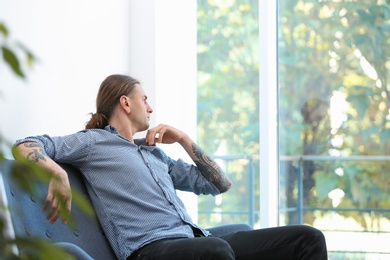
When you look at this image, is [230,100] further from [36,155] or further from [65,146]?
[36,155]

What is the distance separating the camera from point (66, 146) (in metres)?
2.52

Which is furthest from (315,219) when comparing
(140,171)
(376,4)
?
(140,171)

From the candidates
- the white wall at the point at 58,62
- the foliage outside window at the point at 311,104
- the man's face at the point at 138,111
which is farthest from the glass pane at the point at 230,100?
the man's face at the point at 138,111

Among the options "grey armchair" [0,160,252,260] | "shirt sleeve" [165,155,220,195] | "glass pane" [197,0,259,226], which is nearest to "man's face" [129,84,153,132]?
"shirt sleeve" [165,155,220,195]

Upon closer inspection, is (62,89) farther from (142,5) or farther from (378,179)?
(378,179)

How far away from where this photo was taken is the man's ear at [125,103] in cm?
284

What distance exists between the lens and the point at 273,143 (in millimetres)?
4293

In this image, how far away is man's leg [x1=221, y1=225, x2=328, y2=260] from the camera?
2545 mm

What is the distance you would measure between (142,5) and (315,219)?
1552 mm

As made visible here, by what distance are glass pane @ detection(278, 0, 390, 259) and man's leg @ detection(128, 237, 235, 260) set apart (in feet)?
6.35

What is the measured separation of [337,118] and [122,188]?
190 cm

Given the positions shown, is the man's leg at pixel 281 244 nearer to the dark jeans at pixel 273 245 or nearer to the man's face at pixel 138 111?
the dark jeans at pixel 273 245

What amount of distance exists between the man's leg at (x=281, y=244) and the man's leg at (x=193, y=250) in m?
0.31

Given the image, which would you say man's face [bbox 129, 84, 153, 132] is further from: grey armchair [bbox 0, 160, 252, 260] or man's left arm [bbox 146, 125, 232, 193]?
grey armchair [bbox 0, 160, 252, 260]
